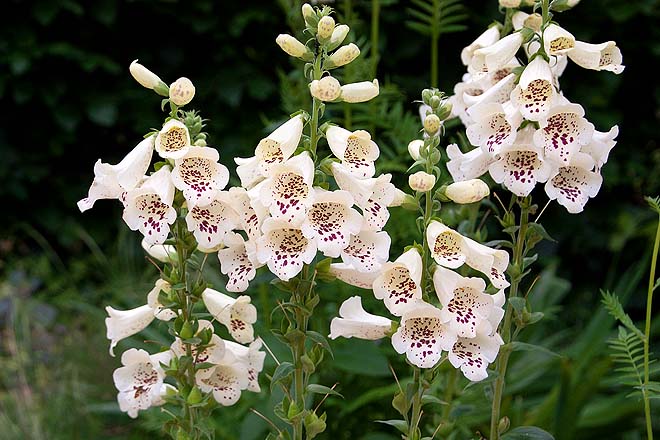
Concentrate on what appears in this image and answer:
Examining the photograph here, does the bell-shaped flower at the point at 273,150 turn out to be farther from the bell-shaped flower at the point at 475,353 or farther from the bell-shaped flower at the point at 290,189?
the bell-shaped flower at the point at 475,353

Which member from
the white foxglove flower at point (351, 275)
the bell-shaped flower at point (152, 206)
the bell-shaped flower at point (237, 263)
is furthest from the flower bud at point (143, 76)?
the white foxglove flower at point (351, 275)

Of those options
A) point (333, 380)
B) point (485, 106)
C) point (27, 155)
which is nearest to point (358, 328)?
point (485, 106)

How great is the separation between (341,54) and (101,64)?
2555 mm

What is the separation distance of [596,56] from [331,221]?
1.53 feet

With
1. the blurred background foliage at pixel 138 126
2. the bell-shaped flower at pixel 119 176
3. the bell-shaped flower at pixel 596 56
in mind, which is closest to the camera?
the bell-shaped flower at pixel 119 176

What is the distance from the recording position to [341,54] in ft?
3.69

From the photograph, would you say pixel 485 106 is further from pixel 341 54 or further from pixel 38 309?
pixel 38 309

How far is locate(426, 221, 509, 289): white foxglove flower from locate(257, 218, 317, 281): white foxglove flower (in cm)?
15

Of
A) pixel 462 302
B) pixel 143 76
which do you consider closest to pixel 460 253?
pixel 462 302

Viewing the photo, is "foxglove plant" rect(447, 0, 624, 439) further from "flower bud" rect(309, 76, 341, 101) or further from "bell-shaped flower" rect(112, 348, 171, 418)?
"bell-shaped flower" rect(112, 348, 171, 418)

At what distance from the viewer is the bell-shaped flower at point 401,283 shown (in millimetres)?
1091

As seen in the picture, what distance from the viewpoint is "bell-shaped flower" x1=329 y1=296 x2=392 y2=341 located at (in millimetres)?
1160

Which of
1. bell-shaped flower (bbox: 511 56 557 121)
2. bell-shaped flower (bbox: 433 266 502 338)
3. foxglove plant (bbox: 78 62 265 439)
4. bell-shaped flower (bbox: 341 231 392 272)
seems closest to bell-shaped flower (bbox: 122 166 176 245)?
foxglove plant (bbox: 78 62 265 439)

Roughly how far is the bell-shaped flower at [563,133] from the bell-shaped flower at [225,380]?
53 centimetres
